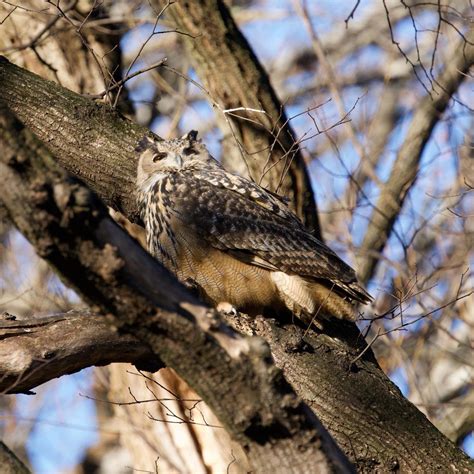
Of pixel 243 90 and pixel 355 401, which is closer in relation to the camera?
pixel 355 401

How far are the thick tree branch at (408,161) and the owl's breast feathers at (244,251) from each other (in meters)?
1.51

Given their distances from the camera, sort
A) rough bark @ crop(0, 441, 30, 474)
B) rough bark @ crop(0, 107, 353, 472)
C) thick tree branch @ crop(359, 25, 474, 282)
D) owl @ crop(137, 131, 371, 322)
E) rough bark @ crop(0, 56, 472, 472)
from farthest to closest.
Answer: thick tree branch @ crop(359, 25, 474, 282) < owl @ crop(137, 131, 371, 322) < rough bark @ crop(0, 56, 472, 472) < rough bark @ crop(0, 441, 30, 474) < rough bark @ crop(0, 107, 353, 472)

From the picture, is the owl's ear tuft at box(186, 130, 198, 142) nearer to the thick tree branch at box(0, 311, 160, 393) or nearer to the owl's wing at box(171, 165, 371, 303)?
the owl's wing at box(171, 165, 371, 303)

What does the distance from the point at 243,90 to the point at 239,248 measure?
112 cm

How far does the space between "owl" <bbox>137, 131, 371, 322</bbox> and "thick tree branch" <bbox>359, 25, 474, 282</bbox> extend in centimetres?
145

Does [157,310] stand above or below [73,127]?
below

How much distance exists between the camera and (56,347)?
12.2ft

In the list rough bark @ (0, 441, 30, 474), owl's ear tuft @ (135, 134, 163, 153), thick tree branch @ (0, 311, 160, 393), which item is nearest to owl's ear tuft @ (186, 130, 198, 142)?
owl's ear tuft @ (135, 134, 163, 153)

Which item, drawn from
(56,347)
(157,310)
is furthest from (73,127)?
(157,310)

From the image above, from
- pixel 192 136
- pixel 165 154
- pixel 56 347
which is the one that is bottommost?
pixel 56 347

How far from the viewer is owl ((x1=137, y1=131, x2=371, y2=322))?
459cm

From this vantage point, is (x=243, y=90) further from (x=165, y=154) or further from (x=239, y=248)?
(x=239, y=248)

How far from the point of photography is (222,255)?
4.69m

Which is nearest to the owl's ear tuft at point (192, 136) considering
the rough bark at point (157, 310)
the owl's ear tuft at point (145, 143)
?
the owl's ear tuft at point (145, 143)
